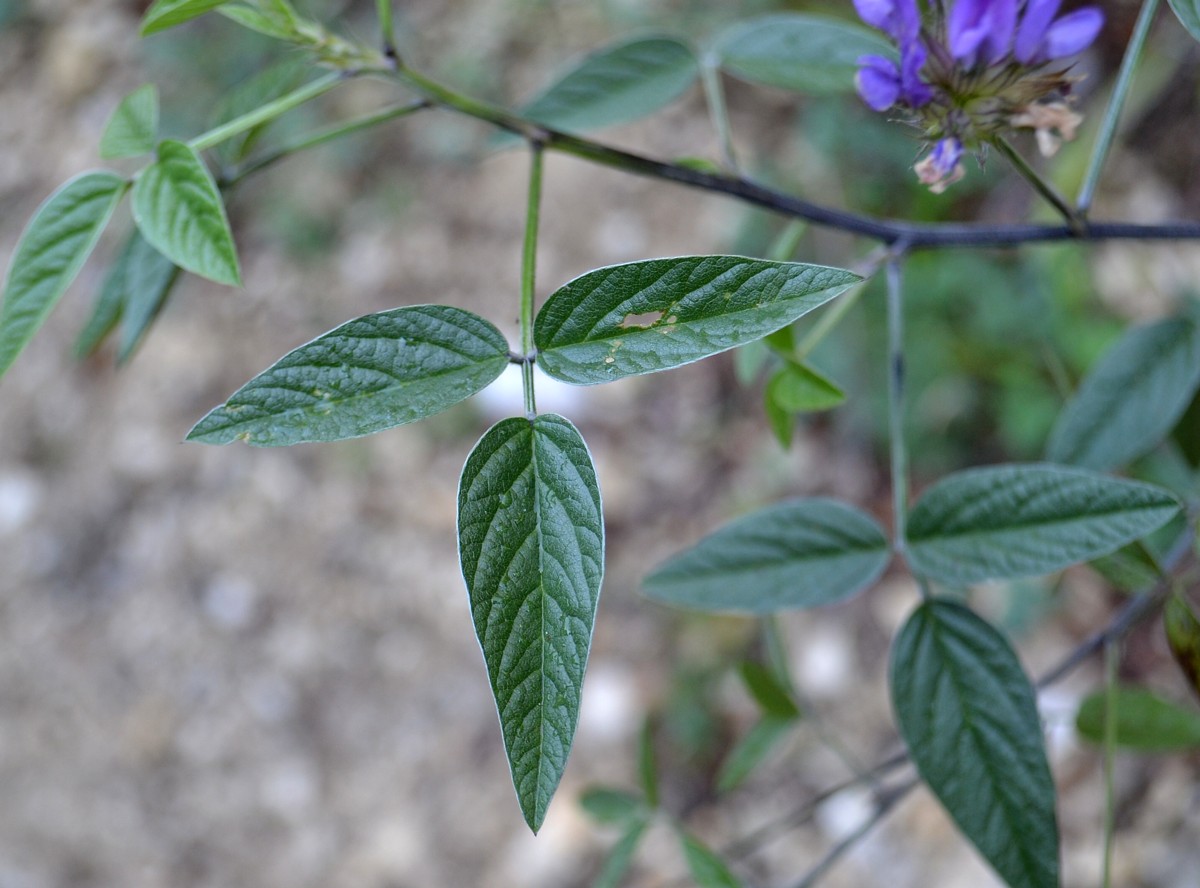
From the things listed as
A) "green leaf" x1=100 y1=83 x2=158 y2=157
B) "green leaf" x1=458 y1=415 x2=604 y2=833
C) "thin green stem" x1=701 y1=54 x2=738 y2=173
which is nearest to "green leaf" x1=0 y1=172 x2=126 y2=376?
"green leaf" x1=100 y1=83 x2=158 y2=157

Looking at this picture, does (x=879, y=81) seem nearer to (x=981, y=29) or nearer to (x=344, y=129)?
(x=981, y=29)

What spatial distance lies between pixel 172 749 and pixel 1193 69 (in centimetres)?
242

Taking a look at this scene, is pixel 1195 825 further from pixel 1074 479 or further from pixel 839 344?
pixel 1074 479

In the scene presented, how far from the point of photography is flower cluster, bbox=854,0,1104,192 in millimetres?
574

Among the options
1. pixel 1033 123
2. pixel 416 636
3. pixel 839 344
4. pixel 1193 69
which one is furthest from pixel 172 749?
pixel 1193 69

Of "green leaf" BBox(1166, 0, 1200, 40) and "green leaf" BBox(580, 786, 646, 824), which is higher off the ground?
"green leaf" BBox(1166, 0, 1200, 40)

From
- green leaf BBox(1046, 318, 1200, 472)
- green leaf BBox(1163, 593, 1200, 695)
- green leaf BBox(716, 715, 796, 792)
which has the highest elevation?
green leaf BBox(1046, 318, 1200, 472)

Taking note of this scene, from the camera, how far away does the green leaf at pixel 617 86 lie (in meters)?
0.87

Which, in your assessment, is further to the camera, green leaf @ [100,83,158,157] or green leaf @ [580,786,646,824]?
green leaf @ [580,786,646,824]

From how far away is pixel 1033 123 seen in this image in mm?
596

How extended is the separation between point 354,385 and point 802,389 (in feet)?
1.03

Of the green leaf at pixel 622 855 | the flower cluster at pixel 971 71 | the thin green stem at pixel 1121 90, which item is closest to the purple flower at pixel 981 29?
the flower cluster at pixel 971 71

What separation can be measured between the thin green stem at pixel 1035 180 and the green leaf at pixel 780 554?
25 cm

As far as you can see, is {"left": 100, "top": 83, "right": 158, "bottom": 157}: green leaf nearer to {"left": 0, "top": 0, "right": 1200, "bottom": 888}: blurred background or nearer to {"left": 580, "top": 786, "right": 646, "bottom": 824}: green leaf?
{"left": 580, "top": 786, "right": 646, "bottom": 824}: green leaf
